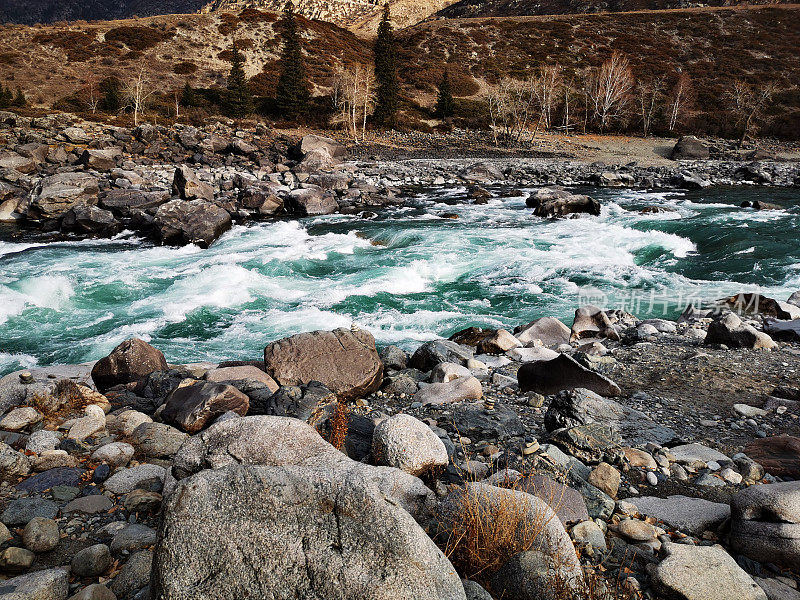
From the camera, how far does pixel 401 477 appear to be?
12.2ft

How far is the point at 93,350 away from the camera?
389 inches

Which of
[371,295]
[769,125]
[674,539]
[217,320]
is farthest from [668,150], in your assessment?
[674,539]

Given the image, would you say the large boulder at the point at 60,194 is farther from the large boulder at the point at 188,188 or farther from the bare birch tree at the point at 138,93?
the bare birch tree at the point at 138,93

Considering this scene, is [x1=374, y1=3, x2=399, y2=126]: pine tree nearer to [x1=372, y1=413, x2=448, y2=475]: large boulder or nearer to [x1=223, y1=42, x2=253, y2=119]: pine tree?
[x1=223, y1=42, x2=253, y2=119]: pine tree

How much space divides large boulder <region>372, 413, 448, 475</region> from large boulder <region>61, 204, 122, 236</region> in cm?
1861

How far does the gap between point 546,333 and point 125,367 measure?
7.13 metres

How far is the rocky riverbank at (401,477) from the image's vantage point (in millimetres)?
2590

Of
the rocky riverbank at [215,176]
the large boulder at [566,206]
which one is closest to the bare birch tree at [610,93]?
the rocky riverbank at [215,176]

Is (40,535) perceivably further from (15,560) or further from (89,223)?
(89,223)

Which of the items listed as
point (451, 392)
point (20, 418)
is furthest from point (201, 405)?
point (451, 392)

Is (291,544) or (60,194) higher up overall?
(60,194)

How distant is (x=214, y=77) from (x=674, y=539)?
63.2 m

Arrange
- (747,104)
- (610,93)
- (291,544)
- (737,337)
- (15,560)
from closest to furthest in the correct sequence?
(291,544) → (15,560) → (737,337) → (747,104) → (610,93)

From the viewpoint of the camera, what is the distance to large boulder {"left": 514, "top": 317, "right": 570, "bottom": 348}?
9434 mm
